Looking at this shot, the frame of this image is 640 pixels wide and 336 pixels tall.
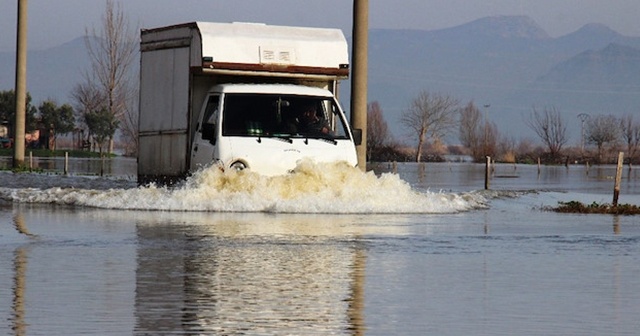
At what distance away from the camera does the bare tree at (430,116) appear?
191m

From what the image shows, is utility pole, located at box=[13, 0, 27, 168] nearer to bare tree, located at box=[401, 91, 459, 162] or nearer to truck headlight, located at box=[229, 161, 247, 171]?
truck headlight, located at box=[229, 161, 247, 171]

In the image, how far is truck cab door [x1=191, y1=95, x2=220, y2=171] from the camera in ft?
85.5

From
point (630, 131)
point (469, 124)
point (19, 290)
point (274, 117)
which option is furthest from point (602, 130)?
point (19, 290)

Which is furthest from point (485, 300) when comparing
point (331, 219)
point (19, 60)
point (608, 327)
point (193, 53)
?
point (19, 60)

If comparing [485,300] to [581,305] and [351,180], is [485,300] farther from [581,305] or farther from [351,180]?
[351,180]

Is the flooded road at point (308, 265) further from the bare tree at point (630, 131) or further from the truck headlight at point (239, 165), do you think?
the bare tree at point (630, 131)

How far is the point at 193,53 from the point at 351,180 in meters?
3.74

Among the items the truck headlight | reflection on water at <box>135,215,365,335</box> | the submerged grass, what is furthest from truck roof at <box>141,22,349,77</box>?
reflection on water at <box>135,215,365,335</box>

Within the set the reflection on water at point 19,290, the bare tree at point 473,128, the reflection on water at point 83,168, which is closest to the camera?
the reflection on water at point 19,290

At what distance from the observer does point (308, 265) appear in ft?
50.0

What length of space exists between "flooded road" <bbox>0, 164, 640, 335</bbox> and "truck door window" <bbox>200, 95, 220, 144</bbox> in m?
0.85

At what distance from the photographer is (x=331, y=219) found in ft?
76.5

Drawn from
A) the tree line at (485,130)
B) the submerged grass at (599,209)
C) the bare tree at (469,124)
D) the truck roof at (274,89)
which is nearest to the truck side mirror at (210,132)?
the truck roof at (274,89)

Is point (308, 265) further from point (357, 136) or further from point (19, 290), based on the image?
point (357, 136)
